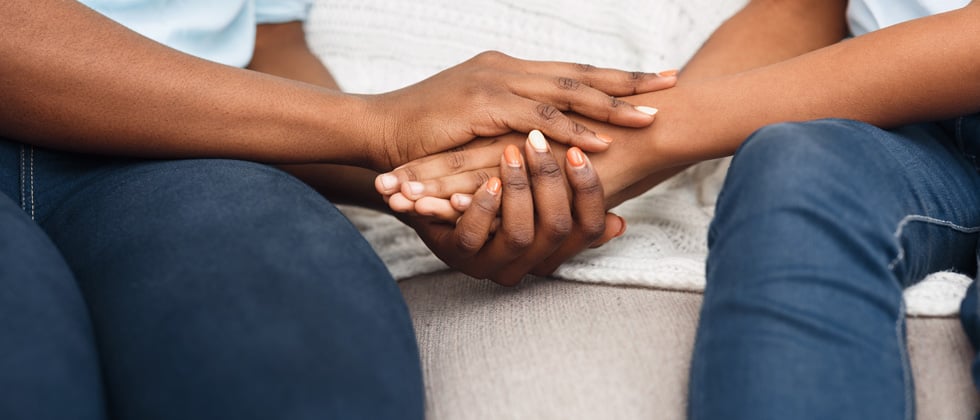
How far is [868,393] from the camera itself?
2.02 ft

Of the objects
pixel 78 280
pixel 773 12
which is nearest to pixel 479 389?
pixel 78 280

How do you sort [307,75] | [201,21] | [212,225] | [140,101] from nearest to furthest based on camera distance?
[212,225], [140,101], [201,21], [307,75]


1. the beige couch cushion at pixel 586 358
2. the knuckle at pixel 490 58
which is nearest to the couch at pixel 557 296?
the beige couch cushion at pixel 586 358

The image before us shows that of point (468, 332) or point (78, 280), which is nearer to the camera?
point (78, 280)

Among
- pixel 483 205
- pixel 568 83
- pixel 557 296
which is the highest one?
pixel 568 83

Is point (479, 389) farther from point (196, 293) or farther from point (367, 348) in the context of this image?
point (196, 293)

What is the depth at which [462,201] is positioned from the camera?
92 centimetres

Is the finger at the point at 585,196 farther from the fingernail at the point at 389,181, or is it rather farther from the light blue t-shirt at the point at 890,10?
the light blue t-shirt at the point at 890,10

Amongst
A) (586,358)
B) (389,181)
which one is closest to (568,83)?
(389,181)

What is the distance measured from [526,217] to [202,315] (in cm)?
39

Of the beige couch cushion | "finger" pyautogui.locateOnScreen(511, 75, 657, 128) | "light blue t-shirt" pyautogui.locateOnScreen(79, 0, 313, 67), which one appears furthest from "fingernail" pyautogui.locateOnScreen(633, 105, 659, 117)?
"light blue t-shirt" pyautogui.locateOnScreen(79, 0, 313, 67)

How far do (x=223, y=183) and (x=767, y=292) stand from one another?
0.50 meters

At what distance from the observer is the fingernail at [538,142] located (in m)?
0.90

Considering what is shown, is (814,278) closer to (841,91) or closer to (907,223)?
(907,223)
